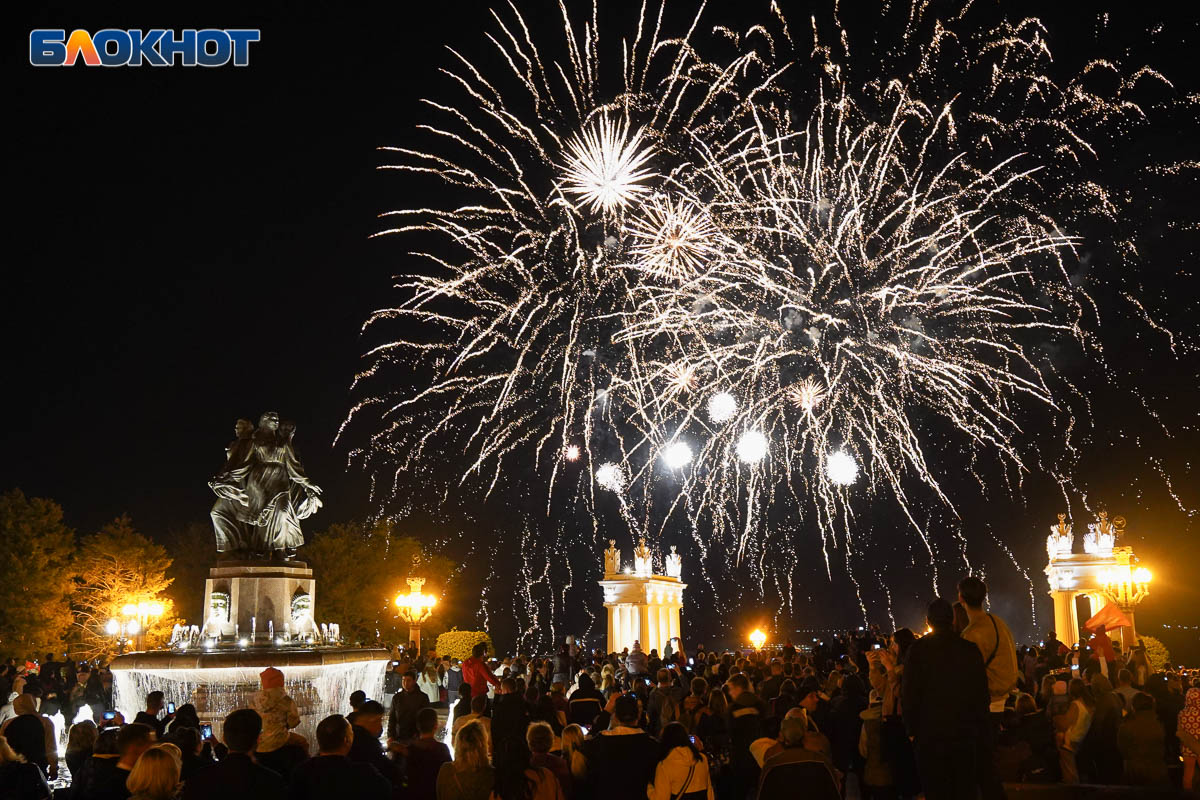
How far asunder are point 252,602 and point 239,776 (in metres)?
12.6

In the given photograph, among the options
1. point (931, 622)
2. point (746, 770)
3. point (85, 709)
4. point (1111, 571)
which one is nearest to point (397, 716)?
point (746, 770)

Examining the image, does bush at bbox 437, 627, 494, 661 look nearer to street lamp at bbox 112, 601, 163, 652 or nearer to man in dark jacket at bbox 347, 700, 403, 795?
street lamp at bbox 112, 601, 163, 652

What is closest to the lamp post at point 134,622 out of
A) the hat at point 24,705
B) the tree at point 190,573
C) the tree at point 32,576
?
the tree at point 32,576

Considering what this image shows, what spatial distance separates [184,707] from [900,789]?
6.23 m

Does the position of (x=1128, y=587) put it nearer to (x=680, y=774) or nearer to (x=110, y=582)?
(x=680, y=774)

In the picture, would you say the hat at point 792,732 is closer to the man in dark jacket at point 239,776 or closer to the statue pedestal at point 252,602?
the man in dark jacket at point 239,776

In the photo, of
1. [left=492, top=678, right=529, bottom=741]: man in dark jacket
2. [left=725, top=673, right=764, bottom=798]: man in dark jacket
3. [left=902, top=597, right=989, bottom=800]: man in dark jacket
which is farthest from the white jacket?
[left=725, top=673, right=764, bottom=798]: man in dark jacket

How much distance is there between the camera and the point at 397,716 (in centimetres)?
1182

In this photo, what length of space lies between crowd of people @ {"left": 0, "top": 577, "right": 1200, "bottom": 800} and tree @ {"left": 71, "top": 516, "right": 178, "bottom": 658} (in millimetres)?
39630

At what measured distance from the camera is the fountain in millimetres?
16516

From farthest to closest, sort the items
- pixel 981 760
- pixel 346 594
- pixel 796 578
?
pixel 796 578 → pixel 346 594 → pixel 981 760

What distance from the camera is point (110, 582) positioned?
49031 millimetres

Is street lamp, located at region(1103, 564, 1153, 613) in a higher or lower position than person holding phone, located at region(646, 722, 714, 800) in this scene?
higher

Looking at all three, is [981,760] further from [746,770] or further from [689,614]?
[689,614]
